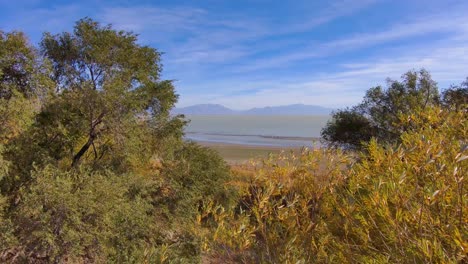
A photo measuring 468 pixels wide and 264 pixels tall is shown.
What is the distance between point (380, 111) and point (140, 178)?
52.4ft

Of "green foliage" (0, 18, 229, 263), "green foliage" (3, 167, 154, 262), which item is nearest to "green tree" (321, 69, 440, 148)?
"green foliage" (0, 18, 229, 263)

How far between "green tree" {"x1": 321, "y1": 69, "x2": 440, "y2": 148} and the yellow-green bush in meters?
16.7

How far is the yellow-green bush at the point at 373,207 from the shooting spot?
8.70ft

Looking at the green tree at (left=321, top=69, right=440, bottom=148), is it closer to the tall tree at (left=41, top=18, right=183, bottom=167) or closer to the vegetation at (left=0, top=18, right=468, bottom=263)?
the vegetation at (left=0, top=18, right=468, bottom=263)

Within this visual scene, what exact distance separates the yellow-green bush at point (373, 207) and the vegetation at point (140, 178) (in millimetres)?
23

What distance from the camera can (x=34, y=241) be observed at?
983cm

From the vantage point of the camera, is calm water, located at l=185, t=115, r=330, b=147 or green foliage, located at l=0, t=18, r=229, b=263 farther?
calm water, located at l=185, t=115, r=330, b=147

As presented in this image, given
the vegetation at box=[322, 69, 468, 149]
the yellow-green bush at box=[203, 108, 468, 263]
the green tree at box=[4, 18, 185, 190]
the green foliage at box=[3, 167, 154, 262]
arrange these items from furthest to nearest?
the vegetation at box=[322, 69, 468, 149]
the green tree at box=[4, 18, 185, 190]
the green foliage at box=[3, 167, 154, 262]
the yellow-green bush at box=[203, 108, 468, 263]

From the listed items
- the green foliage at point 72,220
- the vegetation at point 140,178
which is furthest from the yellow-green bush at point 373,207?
the green foliage at point 72,220

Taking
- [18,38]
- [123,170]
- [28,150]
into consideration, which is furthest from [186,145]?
[18,38]

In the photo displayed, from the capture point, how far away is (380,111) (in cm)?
2167

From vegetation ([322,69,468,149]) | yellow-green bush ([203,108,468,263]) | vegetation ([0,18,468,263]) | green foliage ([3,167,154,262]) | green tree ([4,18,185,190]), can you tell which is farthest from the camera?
vegetation ([322,69,468,149])

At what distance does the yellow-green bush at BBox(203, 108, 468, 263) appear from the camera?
2.65 meters


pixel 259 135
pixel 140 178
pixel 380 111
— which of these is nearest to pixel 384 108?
pixel 380 111
